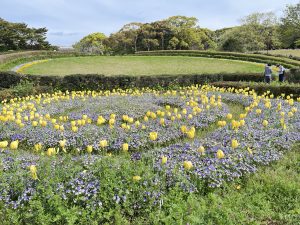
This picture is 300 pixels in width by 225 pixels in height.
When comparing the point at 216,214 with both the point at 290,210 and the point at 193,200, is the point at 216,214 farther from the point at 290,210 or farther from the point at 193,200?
the point at 290,210

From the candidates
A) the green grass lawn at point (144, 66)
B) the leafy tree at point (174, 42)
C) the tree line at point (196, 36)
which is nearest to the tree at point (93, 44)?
the tree line at point (196, 36)

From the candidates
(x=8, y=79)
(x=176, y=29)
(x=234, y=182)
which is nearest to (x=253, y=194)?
(x=234, y=182)

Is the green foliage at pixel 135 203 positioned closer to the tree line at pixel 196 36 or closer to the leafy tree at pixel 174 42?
the tree line at pixel 196 36

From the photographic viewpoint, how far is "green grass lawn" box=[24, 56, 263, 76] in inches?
1192

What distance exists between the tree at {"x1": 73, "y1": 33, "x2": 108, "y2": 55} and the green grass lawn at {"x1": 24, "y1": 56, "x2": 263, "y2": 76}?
1191 inches

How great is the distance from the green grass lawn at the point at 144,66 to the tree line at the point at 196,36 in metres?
21.9

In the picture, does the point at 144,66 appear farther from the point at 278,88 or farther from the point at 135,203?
the point at 135,203

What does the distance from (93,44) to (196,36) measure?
23.6 meters

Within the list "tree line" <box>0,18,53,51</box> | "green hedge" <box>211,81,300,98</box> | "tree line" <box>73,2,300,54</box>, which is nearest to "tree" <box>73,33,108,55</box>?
"tree line" <box>73,2,300,54</box>

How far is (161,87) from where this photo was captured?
1908cm

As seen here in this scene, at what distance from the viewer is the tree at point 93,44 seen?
70375 mm

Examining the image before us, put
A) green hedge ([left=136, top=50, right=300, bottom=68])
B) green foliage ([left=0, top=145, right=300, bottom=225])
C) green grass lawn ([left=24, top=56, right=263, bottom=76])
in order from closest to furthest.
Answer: green foliage ([left=0, top=145, right=300, bottom=225]), green grass lawn ([left=24, top=56, right=263, bottom=76]), green hedge ([left=136, top=50, right=300, bottom=68])

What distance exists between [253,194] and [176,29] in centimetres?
6192

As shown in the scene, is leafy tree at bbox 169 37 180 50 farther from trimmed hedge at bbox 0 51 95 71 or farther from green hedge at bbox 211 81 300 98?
green hedge at bbox 211 81 300 98
